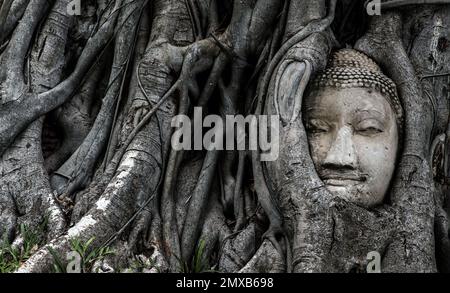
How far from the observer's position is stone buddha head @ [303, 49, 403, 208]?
A: 4.98m

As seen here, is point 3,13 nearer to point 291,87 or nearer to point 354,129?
point 291,87

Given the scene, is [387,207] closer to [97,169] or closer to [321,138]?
[321,138]

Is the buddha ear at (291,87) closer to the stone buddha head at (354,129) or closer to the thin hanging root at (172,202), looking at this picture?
the stone buddha head at (354,129)

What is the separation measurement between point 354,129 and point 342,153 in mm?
197

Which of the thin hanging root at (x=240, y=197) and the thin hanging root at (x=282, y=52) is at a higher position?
the thin hanging root at (x=282, y=52)

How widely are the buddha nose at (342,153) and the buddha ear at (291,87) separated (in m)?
0.29

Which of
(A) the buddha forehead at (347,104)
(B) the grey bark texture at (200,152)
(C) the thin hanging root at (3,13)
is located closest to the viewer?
(B) the grey bark texture at (200,152)

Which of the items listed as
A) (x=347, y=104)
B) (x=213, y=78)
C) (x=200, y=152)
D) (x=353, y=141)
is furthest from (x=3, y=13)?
(x=353, y=141)

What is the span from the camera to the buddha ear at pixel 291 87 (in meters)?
5.12

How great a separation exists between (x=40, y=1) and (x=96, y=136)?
103cm

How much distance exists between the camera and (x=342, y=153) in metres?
4.99

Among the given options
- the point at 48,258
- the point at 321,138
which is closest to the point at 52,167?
the point at 48,258

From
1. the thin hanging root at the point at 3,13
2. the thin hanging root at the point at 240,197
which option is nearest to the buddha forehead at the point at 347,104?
the thin hanging root at the point at 240,197

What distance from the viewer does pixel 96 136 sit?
5605 mm
